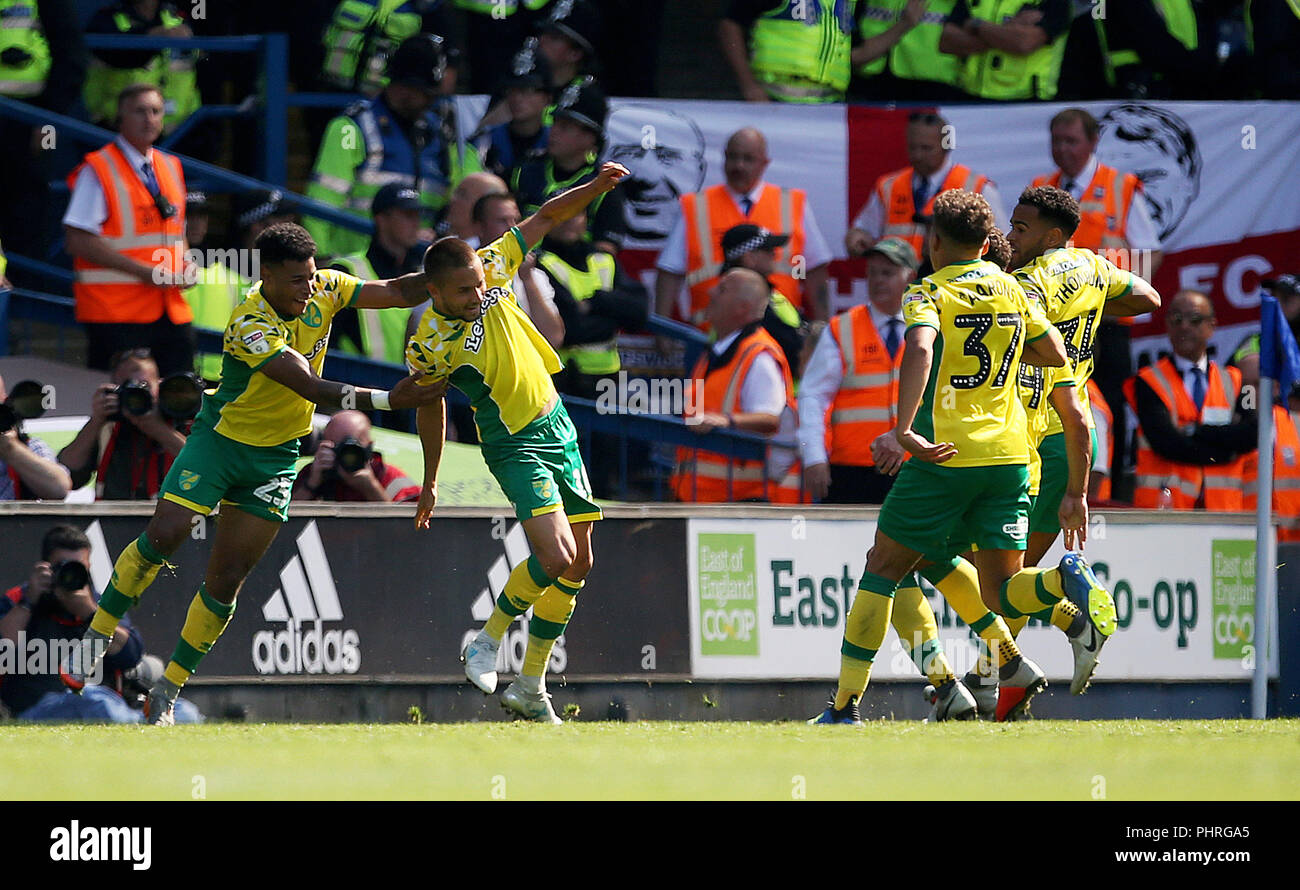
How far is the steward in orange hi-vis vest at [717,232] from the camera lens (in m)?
12.1

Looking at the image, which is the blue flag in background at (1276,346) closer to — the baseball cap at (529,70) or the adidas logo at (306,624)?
the baseball cap at (529,70)

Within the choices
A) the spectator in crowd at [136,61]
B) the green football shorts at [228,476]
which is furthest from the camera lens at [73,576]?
the spectator in crowd at [136,61]

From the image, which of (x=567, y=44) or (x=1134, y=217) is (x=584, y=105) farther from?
(x=1134, y=217)

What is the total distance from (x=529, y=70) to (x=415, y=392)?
4917 mm

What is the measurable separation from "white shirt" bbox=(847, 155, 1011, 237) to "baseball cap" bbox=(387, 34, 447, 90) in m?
3.01

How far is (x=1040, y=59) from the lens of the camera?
515 inches

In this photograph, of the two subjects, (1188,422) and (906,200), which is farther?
(906,200)

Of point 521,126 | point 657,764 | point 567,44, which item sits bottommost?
point 657,764

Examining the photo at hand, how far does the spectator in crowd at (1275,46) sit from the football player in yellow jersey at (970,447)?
702 cm

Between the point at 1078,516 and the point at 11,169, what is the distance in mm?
7017

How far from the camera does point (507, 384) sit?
788 cm

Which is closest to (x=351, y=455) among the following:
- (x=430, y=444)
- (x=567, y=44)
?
(x=430, y=444)

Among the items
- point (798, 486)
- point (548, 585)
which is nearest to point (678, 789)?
point (548, 585)
